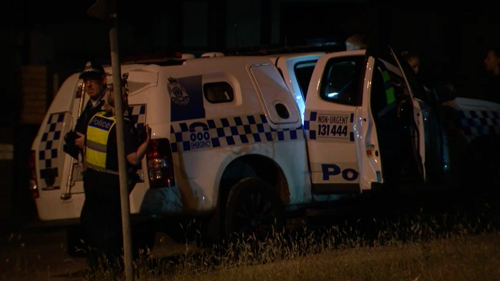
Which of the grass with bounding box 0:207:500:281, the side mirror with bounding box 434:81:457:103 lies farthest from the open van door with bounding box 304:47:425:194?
the grass with bounding box 0:207:500:281

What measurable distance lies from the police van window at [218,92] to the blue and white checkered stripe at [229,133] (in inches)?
8.7

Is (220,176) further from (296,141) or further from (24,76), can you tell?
(24,76)

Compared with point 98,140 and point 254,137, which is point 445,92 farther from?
point 98,140

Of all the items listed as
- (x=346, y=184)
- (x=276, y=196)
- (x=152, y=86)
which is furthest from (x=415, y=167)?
(x=152, y=86)

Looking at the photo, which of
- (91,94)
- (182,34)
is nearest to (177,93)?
(91,94)

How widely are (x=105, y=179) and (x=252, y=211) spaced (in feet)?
5.25

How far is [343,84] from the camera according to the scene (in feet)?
27.5

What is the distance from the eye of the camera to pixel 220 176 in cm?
726

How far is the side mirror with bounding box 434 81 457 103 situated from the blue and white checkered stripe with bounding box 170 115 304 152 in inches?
69.2

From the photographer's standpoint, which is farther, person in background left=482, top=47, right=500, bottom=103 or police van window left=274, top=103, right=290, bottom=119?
person in background left=482, top=47, right=500, bottom=103

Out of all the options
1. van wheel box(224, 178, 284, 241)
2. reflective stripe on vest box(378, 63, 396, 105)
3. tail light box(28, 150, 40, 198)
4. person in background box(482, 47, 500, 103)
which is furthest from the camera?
person in background box(482, 47, 500, 103)

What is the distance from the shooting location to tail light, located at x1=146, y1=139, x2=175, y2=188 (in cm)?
684

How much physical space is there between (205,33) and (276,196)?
8121 mm

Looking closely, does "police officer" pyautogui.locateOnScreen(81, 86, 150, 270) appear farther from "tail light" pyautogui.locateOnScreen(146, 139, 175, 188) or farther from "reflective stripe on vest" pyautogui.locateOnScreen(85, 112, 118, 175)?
"tail light" pyautogui.locateOnScreen(146, 139, 175, 188)
